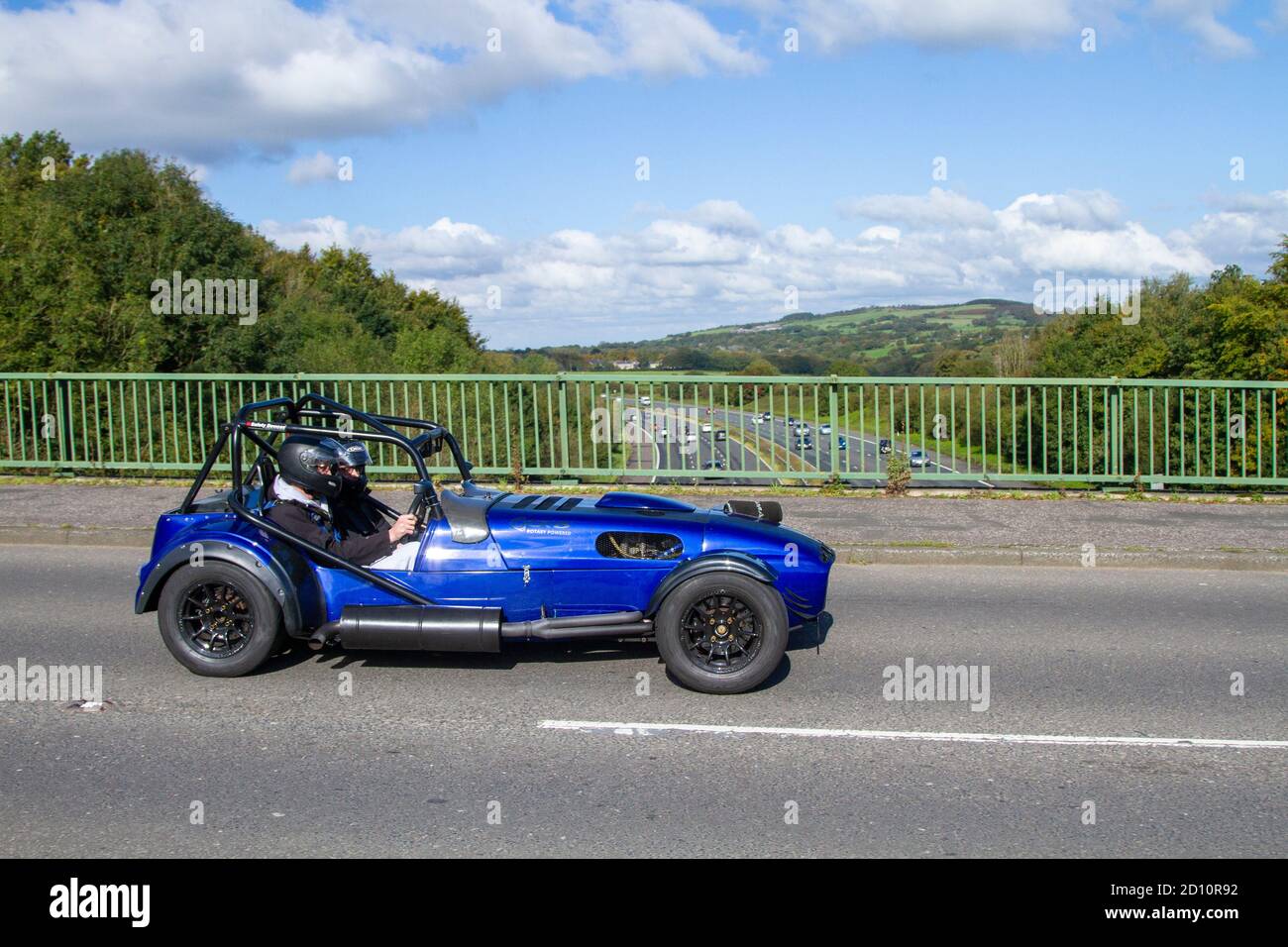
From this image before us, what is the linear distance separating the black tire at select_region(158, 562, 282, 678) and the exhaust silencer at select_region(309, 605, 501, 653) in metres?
0.48

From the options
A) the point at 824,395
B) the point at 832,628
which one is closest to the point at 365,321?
the point at 824,395

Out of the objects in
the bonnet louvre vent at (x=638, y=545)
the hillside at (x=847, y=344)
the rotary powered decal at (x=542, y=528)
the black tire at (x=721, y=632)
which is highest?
the hillside at (x=847, y=344)

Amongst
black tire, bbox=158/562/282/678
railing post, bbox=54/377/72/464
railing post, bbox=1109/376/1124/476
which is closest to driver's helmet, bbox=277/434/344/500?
black tire, bbox=158/562/282/678

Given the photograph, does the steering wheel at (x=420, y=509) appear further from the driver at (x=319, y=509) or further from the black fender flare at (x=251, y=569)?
the black fender flare at (x=251, y=569)

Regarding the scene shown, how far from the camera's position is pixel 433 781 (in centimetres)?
510

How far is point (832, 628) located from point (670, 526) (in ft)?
6.74

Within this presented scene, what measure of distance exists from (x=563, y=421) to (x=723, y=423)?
200cm

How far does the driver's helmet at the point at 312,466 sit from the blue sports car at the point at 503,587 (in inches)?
7.9

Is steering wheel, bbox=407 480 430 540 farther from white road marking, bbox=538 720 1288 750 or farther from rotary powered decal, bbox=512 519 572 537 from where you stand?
white road marking, bbox=538 720 1288 750

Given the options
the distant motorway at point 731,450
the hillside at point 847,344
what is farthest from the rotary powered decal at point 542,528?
the hillside at point 847,344

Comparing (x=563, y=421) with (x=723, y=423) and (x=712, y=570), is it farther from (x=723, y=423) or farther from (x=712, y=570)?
(x=712, y=570)

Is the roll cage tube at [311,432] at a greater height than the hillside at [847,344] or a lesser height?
lesser

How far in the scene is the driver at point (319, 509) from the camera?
6.58 meters
